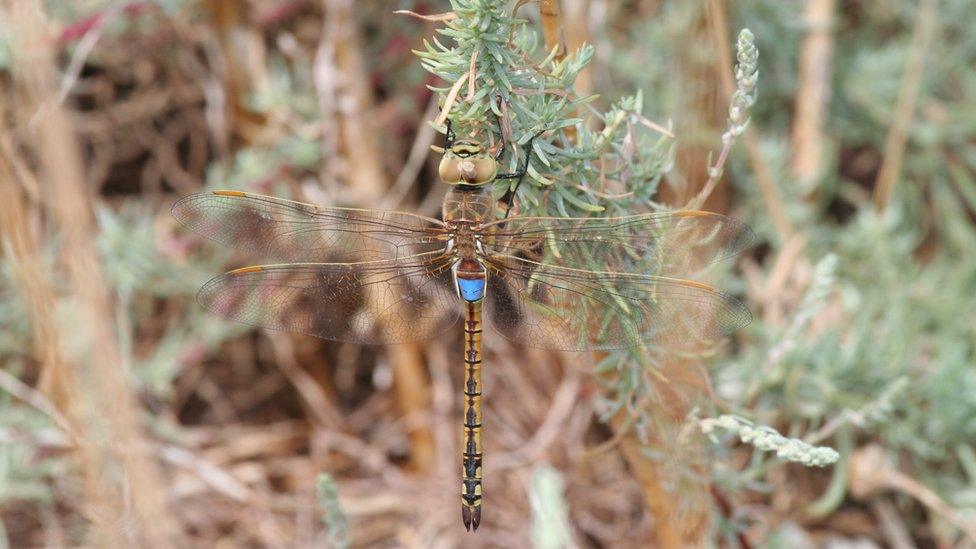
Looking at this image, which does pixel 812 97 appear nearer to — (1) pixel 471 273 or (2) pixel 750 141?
(2) pixel 750 141

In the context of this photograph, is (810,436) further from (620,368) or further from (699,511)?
(620,368)

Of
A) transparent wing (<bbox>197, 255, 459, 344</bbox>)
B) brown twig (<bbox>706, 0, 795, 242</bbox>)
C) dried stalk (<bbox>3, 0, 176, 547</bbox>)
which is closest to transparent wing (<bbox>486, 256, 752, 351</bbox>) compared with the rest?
transparent wing (<bbox>197, 255, 459, 344</bbox>)

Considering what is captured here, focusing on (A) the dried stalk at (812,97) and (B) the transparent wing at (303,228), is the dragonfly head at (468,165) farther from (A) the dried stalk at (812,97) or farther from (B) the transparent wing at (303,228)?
(A) the dried stalk at (812,97)

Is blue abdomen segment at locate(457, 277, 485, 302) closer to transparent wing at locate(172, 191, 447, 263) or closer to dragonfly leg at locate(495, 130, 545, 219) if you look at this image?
transparent wing at locate(172, 191, 447, 263)

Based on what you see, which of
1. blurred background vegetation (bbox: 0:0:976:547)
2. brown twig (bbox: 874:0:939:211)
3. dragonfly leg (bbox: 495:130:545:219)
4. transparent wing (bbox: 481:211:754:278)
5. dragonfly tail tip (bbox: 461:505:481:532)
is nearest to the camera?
dragonfly leg (bbox: 495:130:545:219)

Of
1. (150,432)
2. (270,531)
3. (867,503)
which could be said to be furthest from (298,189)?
(867,503)

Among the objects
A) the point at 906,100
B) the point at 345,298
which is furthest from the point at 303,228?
the point at 906,100

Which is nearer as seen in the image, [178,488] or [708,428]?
[708,428]
